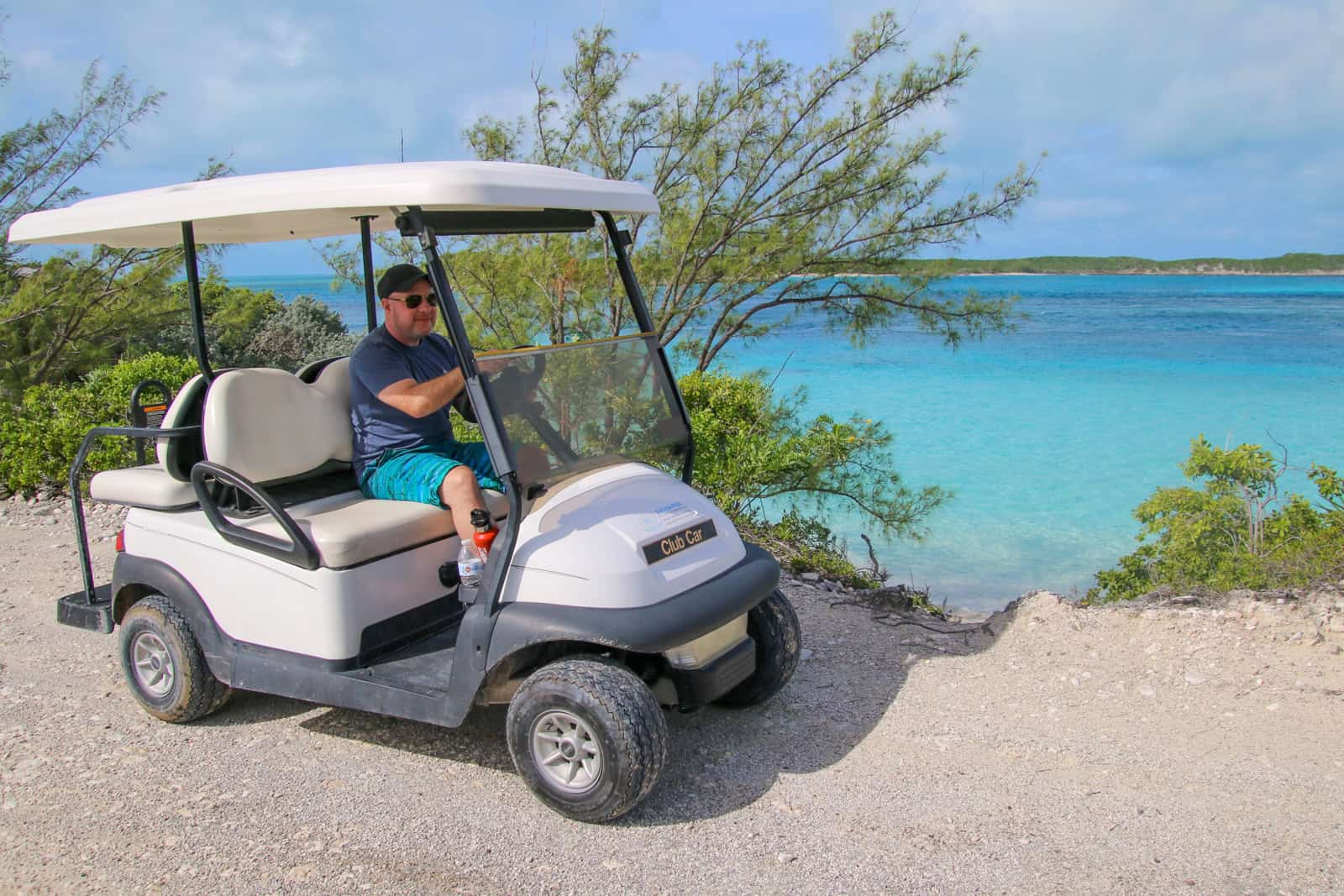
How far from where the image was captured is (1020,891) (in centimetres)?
291

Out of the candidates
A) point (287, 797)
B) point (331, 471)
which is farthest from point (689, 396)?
point (287, 797)

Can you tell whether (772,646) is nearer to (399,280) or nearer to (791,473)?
(399,280)

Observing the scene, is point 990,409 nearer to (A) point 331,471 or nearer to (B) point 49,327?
(B) point 49,327

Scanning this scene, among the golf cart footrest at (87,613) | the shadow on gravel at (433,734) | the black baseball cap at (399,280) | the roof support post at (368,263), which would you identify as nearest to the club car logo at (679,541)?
the shadow on gravel at (433,734)

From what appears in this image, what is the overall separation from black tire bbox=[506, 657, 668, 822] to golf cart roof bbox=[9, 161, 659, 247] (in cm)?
151

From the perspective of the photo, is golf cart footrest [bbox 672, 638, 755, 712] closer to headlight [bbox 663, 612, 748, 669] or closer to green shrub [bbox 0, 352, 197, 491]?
headlight [bbox 663, 612, 748, 669]

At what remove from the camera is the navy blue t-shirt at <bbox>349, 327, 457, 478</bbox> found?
418cm

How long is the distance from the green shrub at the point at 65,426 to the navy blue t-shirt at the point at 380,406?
15.2ft

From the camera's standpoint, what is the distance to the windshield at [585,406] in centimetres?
347

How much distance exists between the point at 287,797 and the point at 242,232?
2.61 metres

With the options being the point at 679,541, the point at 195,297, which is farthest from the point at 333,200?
the point at 679,541

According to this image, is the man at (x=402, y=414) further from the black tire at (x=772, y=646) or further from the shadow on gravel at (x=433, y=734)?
the black tire at (x=772, y=646)

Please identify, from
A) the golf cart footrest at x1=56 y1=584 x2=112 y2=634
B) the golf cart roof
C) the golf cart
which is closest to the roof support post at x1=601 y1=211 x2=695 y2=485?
the golf cart

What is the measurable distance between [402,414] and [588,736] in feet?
5.40
